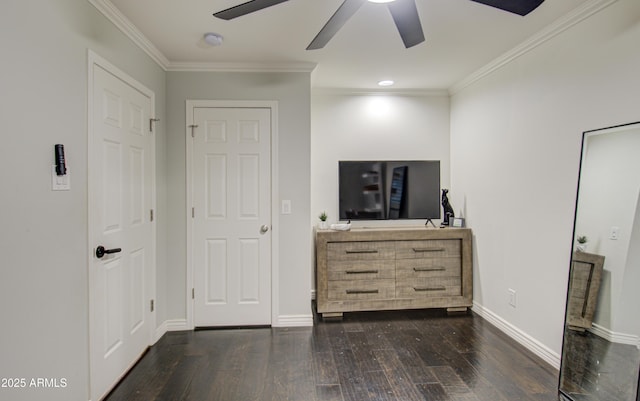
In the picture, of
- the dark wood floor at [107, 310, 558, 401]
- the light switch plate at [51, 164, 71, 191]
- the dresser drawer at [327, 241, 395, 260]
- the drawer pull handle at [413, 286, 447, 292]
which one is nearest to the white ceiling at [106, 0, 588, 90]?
the light switch plate at [51, 164, 71, 191]

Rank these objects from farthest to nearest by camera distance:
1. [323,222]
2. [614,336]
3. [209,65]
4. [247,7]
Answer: [323,222]
[209,65]
[614,336]
[247,7]

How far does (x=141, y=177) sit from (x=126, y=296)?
906 mm

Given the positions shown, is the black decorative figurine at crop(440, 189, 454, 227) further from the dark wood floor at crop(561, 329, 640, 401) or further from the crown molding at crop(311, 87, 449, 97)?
the dark wood floor at crop(561, 329, 640, 401)

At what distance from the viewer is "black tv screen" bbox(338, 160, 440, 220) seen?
12.7 ft

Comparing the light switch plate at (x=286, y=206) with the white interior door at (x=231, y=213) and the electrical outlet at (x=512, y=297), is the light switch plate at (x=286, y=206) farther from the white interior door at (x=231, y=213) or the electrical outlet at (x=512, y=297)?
the electrical outlet at (x=512, y=297)

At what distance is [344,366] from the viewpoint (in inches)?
97.3

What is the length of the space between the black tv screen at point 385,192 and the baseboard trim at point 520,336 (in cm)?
114

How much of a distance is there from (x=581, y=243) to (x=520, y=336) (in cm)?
109

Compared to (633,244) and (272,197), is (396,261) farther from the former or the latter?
(633,244)

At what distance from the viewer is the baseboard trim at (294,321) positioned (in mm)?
3203

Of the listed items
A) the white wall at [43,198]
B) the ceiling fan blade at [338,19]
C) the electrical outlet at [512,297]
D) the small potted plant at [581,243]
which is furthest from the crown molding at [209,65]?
the electrical outlet at [512,297]

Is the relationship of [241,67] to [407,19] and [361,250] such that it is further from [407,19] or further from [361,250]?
[361,250]

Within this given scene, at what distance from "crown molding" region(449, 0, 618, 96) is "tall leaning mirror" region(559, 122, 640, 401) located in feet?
2.55

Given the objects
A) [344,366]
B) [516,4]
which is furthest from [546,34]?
[344,366]
